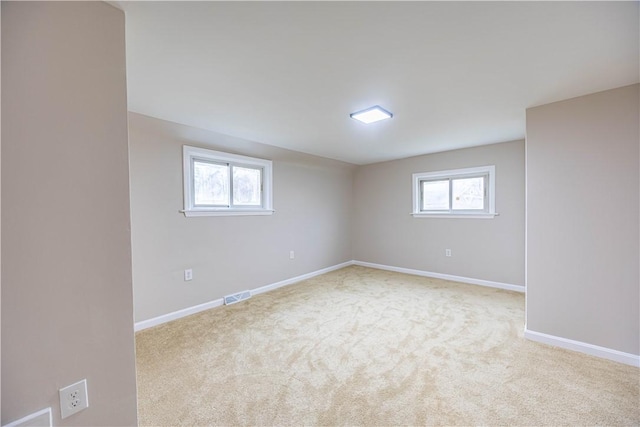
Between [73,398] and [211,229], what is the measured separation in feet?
7.72

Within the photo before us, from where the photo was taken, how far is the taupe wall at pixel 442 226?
3.70 metres

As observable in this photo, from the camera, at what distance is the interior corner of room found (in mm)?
933

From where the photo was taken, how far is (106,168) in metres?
1.08

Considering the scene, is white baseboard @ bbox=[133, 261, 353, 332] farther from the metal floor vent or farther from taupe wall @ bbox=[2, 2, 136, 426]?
taupe wall @ bbox=[2, 2, 136, 426]

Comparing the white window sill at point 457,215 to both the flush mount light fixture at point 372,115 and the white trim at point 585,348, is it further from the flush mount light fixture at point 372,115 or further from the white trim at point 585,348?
the flush mount light fixture at point 372,115

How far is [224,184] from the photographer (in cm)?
350

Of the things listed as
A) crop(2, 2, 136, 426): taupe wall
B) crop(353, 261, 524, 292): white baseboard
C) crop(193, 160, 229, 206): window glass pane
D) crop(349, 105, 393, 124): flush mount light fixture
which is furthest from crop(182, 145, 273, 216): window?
crop(353, 261, 524, 292): white baseboard

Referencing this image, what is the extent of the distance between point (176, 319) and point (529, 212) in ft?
12.1

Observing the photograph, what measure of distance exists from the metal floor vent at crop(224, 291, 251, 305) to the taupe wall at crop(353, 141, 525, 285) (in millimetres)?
2660

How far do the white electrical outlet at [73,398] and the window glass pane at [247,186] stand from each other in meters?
2.74

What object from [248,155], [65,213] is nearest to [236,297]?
[248,155]

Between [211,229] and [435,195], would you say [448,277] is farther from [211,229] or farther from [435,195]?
[211,229]

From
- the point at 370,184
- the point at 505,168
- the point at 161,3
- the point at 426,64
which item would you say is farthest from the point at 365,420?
the point at 370,184

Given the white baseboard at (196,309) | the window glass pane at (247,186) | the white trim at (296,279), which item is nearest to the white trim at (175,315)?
the white baseboard at (196,309)
